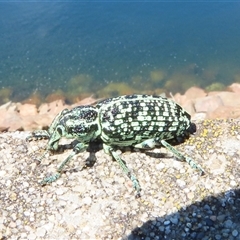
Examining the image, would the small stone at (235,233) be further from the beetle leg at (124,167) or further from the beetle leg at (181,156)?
the beetle leg at (124,167)

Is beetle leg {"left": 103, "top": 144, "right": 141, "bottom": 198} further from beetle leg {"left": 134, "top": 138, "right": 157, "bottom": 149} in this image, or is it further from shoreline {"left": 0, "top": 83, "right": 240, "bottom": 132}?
shoreline {"left": 0, "top": 83, "right": 240, "bottom": 132}

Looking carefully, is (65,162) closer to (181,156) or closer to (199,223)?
(181,156)

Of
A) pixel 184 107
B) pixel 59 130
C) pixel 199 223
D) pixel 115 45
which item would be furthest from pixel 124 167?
pixel 115 45

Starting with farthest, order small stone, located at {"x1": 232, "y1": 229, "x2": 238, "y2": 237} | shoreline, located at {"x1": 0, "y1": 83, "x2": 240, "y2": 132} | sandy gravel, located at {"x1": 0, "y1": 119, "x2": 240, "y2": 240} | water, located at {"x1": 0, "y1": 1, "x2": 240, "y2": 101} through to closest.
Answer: water, located at {"x1": 0, "y1": 1, "x2": 240, "y2": 101}, shoreline, located at {"x1": 0, "y1": 83, "x2": 240, "y2": 132}, sandy gravel, located at {"x1": 0, "y1": 119, "x2": 240, "y2": 240}, small stone, located at {"x1": 232, "y1": 229, "x2": 238, "y2": 237}

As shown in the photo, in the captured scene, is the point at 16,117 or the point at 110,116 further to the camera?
the point at 16,117

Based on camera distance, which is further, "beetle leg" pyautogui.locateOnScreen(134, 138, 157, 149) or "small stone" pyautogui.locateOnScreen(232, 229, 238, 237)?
"beetle leg" pyautogui.locateOnScreen(134, 138, 157, 149)

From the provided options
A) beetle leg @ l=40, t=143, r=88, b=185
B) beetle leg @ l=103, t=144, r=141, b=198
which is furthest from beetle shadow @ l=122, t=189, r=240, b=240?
beetle leg @ l=40, t=143, r=88, b=185

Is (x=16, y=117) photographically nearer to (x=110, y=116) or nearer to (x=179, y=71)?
(x=110, y=116)

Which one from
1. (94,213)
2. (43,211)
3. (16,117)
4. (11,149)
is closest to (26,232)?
(43,211)
